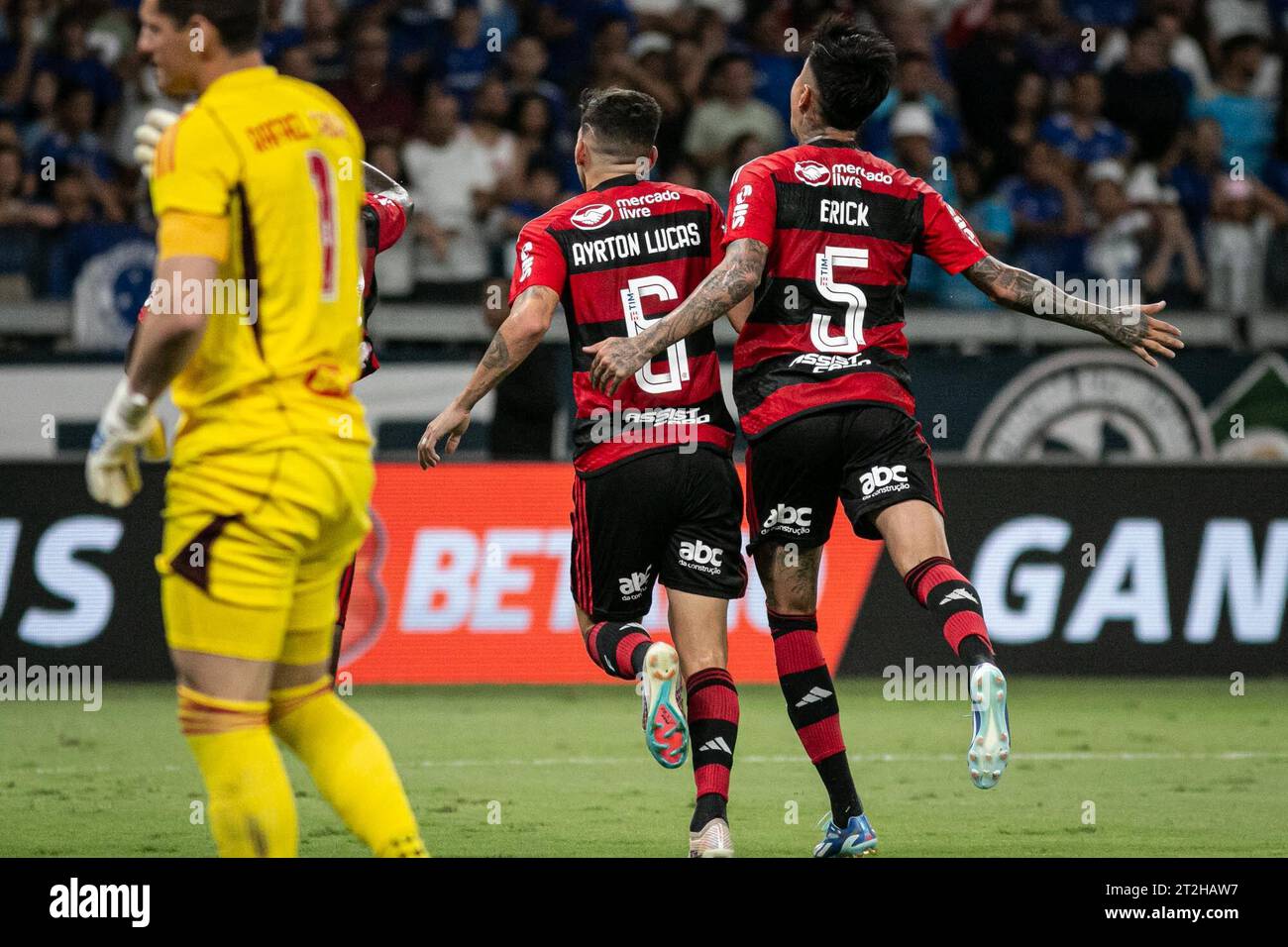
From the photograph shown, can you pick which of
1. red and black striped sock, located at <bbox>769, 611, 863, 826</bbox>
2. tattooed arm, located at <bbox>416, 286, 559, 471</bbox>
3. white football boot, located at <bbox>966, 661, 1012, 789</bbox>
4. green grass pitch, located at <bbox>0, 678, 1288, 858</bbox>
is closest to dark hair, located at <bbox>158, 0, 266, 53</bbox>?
tattooed arm, located at <bbox>416, 286, 559, 471</bbox>

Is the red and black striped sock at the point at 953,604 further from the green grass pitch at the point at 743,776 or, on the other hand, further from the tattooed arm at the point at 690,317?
the tattooed arm at the point at 690,317

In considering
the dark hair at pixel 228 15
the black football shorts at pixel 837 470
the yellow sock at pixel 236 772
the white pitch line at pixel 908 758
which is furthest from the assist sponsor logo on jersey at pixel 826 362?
the white pitch line at pixel 908 758

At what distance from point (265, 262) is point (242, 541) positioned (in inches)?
26.0

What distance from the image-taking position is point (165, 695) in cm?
1091

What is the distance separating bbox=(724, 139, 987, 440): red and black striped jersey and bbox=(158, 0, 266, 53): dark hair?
6.89 ft

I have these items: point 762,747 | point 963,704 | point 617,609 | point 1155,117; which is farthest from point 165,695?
point 1155,117

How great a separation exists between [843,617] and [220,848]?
7.15m

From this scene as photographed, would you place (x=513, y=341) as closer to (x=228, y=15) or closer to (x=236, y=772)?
(x=228, y=15)

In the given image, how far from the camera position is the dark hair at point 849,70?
6254mm

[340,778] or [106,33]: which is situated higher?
[106,33]

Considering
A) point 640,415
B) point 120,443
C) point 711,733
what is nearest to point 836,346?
point 640,415

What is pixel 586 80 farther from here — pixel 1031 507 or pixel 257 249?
pixel 257 249

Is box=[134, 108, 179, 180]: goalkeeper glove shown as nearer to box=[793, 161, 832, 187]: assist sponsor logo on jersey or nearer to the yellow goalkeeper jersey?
the yellow goalkeeper jersey
